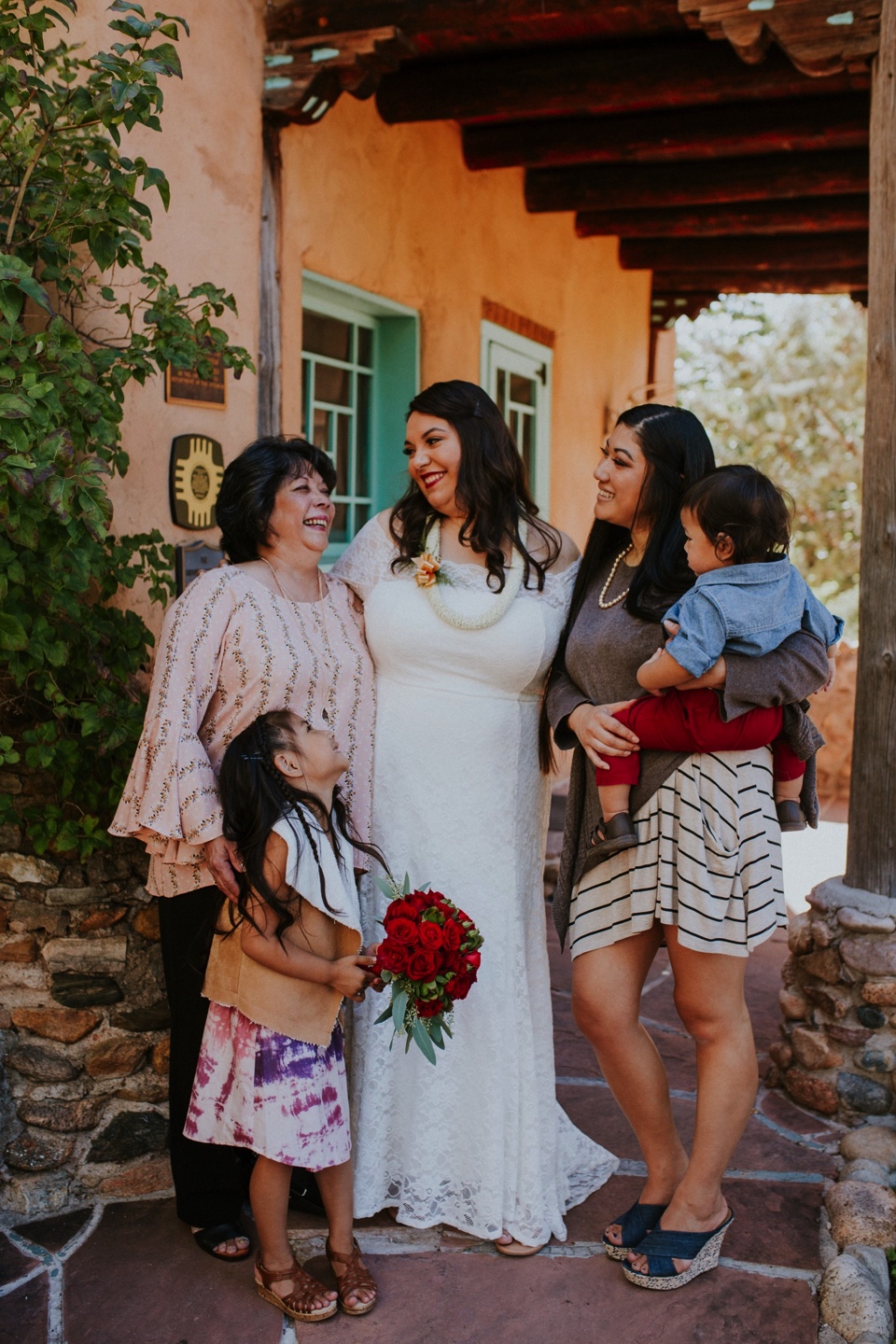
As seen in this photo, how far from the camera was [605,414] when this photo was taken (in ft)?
28.5

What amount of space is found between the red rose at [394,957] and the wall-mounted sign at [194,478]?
1.79m

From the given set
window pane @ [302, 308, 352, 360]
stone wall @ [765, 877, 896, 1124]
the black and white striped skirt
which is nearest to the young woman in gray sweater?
the black and white striped skirt

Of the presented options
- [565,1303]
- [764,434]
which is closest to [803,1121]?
[565,1303]

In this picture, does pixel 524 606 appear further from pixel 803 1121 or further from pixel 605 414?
pixel 605 414

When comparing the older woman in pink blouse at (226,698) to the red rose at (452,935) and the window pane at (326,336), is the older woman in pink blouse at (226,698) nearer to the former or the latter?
the red rose at (452,935)

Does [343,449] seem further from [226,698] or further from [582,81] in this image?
[226,698]

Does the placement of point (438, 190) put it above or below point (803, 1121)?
above

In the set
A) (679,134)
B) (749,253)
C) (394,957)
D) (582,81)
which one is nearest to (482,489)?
(394,957)

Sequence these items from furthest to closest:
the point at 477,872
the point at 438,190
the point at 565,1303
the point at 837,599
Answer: the point at 837,599, the point at 438,190, the point at 477,872, the point at 565,1303

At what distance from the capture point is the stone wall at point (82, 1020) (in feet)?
10.3

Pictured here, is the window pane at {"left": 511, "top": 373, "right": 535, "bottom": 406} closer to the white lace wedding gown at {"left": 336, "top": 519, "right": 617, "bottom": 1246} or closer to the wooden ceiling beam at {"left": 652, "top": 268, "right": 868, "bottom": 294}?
the wooden ceiling beam at {"left": 652, "top": 268, "right": 868, "bottom": 294}

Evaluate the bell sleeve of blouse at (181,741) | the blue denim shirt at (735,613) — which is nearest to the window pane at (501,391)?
the bell sleeve of blouse at (181,741)

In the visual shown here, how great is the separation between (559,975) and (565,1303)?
2142 mm

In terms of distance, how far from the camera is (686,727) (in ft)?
8.45
